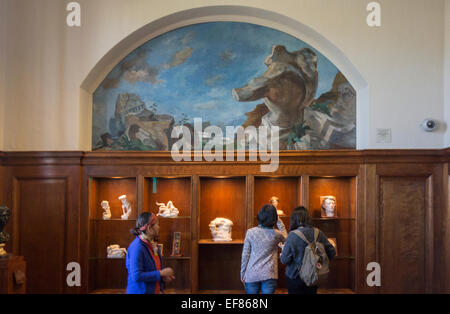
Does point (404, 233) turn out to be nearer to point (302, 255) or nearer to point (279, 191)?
point (279, 191)

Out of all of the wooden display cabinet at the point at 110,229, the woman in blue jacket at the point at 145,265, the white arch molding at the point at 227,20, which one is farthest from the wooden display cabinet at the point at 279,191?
the woman in blue jacket at the point at 145,265

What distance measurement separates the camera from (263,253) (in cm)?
514

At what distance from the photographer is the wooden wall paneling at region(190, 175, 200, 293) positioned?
6.85m

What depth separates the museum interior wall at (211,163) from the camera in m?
6.80

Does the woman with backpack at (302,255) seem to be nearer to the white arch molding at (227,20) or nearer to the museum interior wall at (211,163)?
the museum interior wall at (211,163)

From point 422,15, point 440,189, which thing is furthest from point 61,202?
point 422,15

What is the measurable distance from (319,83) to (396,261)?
306 centimetres

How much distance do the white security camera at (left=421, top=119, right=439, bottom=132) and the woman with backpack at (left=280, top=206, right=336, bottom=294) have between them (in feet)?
9.91

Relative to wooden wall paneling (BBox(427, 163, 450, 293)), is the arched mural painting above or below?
above

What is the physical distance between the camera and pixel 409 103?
22.8 ft

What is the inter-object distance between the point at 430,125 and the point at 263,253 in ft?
11.7

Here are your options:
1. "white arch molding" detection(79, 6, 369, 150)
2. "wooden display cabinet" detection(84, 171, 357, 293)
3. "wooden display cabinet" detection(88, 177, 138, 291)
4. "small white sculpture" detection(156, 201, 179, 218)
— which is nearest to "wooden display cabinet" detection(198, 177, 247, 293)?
"wooden display cabinet" detection(84, 171, 357, 293)

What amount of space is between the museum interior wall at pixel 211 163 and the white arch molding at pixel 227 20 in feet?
0.19

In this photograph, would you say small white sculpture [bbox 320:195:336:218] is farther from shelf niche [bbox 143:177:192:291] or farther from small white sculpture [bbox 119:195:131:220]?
small white sculpture [bbox 119:195:131:220]
